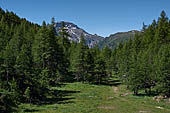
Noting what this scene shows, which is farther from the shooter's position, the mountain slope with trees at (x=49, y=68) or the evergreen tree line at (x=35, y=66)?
the mountain slope with trees at (x=49, y=68)

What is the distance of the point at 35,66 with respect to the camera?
43.2 meters

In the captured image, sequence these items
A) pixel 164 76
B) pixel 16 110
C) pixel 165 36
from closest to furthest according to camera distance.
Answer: pixel 16 110 → pixel 164 76 → pixel 165 36

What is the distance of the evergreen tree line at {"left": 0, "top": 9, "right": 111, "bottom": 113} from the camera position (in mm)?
29086

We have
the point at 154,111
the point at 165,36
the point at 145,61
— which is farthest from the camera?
the point at 165,36

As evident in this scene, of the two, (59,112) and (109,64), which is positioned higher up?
(109,64)

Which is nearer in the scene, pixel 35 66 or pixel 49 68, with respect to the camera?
pixel 35 66

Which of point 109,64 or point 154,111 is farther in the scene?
point 109,64

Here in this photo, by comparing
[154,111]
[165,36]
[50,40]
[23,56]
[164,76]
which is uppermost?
[165,36]

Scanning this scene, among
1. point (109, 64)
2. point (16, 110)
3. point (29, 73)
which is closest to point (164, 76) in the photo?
point (29, 73)

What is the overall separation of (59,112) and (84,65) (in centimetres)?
3778

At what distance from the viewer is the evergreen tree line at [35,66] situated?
1145 inches

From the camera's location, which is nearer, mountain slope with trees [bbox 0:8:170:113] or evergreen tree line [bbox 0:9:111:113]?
evergreen tree line [bbox 0:9:111:113]

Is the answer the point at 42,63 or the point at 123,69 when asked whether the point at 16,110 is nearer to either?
the point at 42,63

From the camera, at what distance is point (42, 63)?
5050 centimetres
